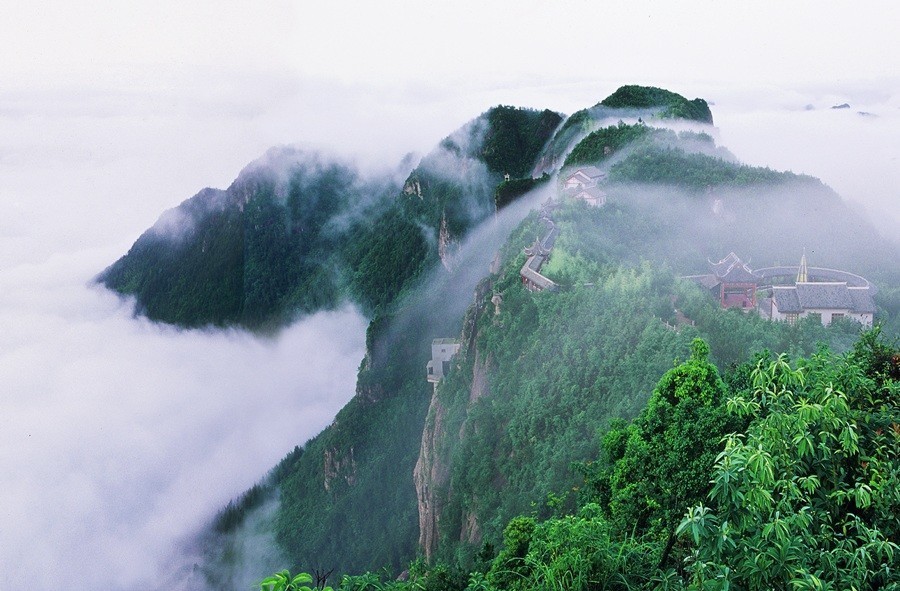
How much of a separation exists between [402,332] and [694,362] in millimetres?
42580

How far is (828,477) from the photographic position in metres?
6.43

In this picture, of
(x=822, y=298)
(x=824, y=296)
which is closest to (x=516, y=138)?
(x=824, y=296)

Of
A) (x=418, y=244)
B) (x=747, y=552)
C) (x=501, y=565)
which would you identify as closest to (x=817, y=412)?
(x=747, y=552)

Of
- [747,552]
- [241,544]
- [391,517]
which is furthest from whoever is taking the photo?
[241,544]

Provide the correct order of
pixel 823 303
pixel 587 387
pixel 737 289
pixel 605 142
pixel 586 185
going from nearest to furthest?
pixel 587 387 → pixel 823 303 → pixel 737 289 → pixel 586 185 → pixel 605 142

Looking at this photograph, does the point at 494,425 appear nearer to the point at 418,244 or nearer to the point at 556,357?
the point at 556,357

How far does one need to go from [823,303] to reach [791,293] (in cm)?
95

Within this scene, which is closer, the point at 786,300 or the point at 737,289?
the point at 786,300

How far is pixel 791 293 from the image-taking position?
24.6 m

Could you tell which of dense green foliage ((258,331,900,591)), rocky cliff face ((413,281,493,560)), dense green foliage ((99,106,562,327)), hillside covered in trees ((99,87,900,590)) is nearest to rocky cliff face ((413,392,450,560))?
rocky cliff face ((413,281,493,560))

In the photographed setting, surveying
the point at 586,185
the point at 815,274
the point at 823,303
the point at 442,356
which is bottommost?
the point at 442,356

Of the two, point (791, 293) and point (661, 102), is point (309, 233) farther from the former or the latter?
point (791, 293)

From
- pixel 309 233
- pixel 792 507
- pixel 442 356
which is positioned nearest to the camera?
pixel 792 507

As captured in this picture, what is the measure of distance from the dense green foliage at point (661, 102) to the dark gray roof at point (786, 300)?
33.0m
